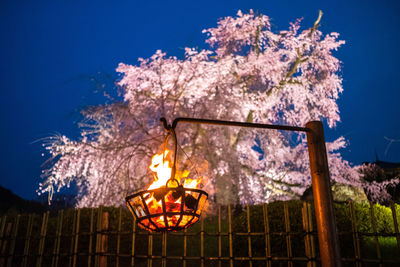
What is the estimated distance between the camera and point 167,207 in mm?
1772

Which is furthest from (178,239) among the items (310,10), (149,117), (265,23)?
(310,10)

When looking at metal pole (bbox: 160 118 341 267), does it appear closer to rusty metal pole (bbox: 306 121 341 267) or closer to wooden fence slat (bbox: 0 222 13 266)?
rusty metal pole (bbox: 306 121 341 267)

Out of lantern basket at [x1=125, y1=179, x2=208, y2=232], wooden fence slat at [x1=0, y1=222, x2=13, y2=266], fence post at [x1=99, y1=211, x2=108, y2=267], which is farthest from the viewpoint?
wooden fence slat at [x1=0, y1=222, x2=13, y2=266]

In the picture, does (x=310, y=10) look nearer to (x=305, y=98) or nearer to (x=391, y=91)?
(x=391, y=91)

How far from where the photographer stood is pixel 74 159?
1045 centimetres

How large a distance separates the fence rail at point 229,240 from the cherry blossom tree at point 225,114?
9.39 feet

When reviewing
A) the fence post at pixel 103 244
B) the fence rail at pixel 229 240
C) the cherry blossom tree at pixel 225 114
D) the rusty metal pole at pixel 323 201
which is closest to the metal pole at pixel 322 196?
the rusty metal pole at pixel 323 201

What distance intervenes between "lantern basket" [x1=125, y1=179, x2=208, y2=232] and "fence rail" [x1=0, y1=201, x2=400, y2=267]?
1861 mm

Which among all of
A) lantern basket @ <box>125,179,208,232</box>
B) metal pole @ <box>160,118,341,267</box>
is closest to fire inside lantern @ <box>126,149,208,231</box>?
lantern basket @ <box>125,179,208,232</box>

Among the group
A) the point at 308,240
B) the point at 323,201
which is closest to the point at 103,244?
the point at 308,240

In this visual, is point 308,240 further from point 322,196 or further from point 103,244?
point 103,244

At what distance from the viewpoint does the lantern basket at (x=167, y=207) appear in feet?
5.64

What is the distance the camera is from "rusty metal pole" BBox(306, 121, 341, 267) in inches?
89.1

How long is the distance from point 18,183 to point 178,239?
119 m
